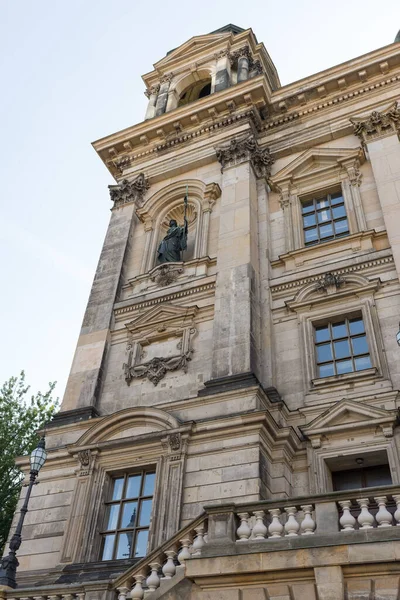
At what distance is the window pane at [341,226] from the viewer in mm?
18828

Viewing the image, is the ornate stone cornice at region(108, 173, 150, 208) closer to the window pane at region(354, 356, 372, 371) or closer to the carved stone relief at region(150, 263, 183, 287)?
the carved stone relief at region(150, 263, 183, 287)

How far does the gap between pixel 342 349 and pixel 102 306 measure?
26.8ft

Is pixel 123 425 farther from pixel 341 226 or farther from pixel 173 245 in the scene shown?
pixel 341 226

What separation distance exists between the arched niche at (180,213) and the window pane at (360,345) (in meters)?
6.20

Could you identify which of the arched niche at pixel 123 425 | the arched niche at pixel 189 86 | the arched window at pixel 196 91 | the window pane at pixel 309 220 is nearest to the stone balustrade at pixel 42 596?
the arched niche at pixel 123 425

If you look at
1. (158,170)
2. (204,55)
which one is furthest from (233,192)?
(204,55)

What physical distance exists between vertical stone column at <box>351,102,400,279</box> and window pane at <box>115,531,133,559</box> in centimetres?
954

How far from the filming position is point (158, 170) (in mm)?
24094

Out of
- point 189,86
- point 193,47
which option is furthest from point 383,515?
point 193,47

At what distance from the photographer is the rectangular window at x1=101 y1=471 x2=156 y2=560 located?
1367 centimetres

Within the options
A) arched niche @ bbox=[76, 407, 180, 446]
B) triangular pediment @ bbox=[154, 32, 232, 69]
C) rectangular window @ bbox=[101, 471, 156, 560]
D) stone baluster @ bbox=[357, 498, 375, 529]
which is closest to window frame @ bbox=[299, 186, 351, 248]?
arched niche @ bbox=[76, 407, 180, 446]

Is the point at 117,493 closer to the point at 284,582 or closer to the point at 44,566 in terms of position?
the point at 44,566

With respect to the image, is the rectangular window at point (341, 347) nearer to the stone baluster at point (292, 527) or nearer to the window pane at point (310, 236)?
the window pane at point (310, 236)

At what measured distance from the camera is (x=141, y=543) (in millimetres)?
13570
